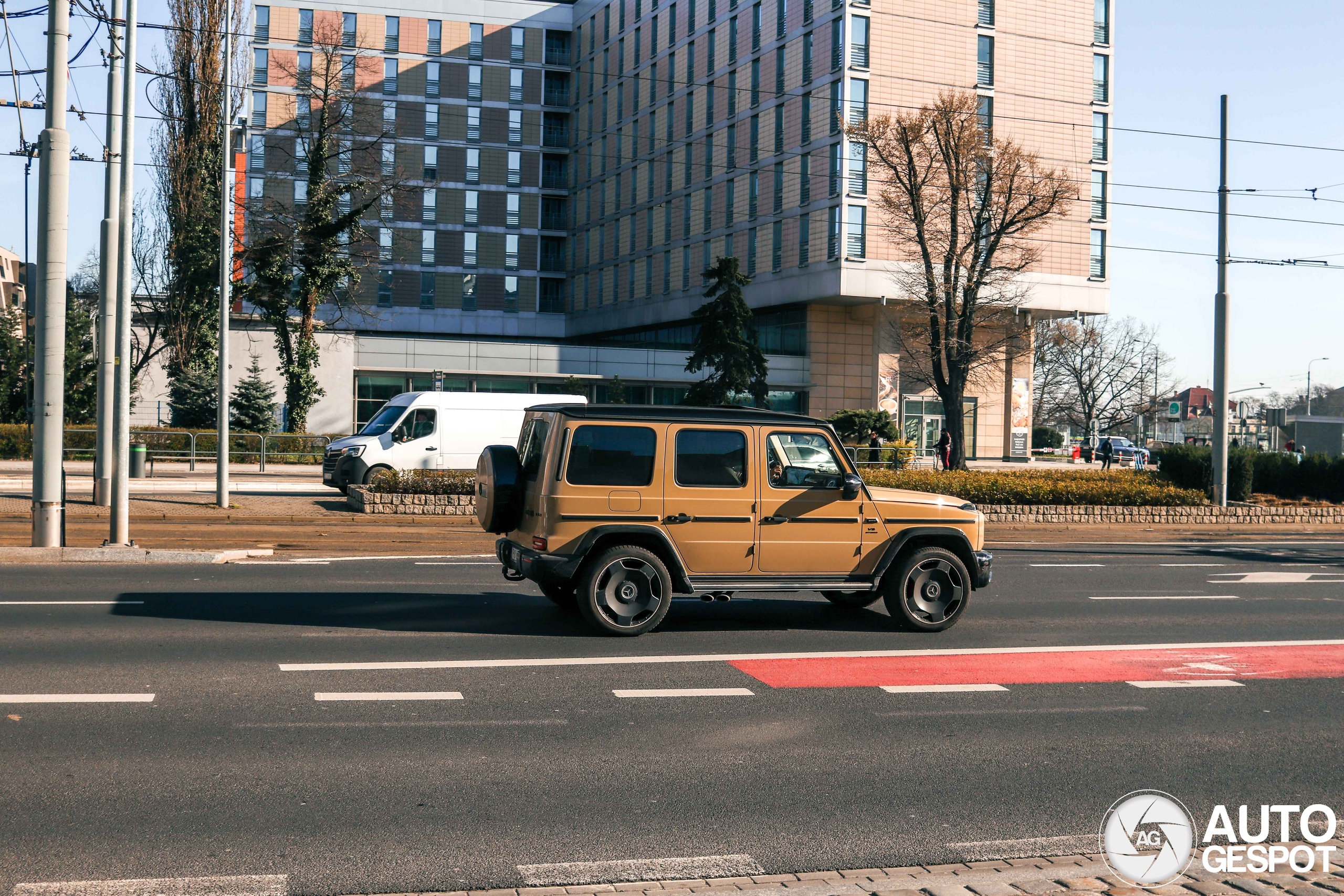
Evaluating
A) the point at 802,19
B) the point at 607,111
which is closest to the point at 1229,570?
the point at 802,19

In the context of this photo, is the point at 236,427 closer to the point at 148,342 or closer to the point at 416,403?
the point at 148,342

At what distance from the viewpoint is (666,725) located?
7.18 metres

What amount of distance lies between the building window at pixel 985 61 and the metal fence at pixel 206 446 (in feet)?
120

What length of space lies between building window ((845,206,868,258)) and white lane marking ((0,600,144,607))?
4659 centimetres

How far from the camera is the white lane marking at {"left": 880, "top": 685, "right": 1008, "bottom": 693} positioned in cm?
831

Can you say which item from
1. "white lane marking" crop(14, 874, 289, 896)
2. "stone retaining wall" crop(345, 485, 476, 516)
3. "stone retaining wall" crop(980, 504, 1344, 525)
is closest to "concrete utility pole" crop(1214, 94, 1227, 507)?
"stone retaining wall" crop(980, 504, 1344, 525)

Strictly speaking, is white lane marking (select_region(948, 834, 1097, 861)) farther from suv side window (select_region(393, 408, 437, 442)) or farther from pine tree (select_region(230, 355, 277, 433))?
pine tree (select_region(230, 355, 277, 433))

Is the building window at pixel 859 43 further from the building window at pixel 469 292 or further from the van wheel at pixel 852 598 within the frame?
the van wheel at pixel 852 598

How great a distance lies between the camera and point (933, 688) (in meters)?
8.43

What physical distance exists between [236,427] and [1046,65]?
133 feet

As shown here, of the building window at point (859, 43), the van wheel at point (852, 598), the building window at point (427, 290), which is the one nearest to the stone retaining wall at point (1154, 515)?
the van wheel at point (852, 598)

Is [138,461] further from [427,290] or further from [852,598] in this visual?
[427,290]

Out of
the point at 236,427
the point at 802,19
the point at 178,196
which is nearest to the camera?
the point at 236,427

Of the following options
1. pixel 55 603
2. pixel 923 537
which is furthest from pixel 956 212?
pixel 55 603
